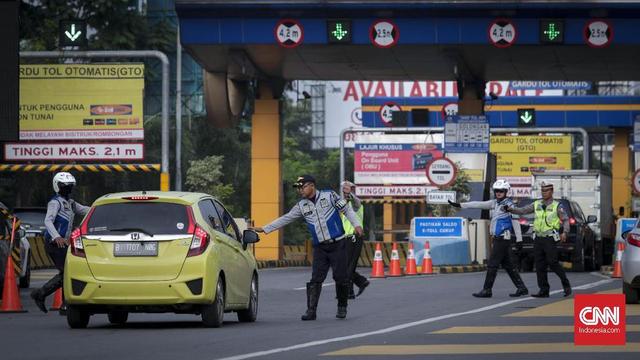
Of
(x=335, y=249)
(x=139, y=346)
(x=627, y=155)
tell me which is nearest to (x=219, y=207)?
(x=335, y=249)

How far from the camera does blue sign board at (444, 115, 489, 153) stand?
1614 inches

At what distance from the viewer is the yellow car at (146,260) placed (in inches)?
682

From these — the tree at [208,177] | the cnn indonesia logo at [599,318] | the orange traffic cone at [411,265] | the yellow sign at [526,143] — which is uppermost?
the yellow sign at [526,143]

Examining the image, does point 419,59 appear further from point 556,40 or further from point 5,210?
point 5,210

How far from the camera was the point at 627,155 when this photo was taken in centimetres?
6181

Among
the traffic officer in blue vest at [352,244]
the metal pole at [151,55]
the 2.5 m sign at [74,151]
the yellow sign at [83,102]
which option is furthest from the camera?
the yellow sign at [83,102]

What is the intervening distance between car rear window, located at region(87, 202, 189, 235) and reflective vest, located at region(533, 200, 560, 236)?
8443mm

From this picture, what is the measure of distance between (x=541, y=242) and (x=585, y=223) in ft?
49.8

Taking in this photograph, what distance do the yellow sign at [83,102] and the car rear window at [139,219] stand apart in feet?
68.5

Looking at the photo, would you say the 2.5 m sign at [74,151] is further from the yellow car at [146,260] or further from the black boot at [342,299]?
the yellow car at [146,260]

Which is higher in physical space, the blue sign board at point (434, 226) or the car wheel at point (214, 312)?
the blue sign board at point (434, 226)

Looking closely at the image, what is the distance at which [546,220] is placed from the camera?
80.9 feet

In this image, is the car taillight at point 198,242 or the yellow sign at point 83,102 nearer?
the car taillight at point 198,242

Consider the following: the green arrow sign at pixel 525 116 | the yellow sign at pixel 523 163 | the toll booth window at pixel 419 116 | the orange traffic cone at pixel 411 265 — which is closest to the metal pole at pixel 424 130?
the green arrow sign at pixel 525 116
